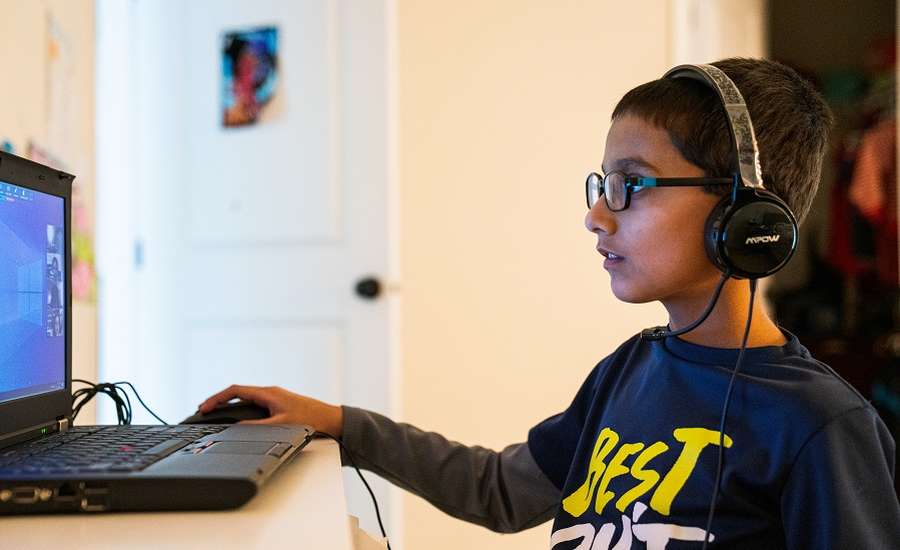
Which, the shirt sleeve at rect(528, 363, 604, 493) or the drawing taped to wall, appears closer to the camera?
the shirt sleeve at rect(528, 363, 604, 493)

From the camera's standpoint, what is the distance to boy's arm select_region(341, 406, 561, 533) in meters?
1.04

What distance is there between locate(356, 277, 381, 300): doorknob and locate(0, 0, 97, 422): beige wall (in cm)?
78

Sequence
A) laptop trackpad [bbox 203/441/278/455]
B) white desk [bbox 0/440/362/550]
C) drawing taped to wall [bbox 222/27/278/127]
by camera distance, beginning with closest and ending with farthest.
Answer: white desk [bbox 0/440/362/550] < laptop trackpad [bbox 203/441/278/455] < drawing taped to wall [bbox 222/27/278/127]

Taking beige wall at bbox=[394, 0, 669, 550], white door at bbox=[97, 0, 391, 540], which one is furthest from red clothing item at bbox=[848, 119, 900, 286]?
white door at bbox=[97, 0, 391, 540]

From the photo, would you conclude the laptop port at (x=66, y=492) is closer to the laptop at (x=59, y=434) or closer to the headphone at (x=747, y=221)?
the laptop at (x=59, y=434)

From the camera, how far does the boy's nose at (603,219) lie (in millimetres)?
913

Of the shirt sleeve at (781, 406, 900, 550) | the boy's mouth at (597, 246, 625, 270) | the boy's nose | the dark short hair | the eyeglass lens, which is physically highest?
the dark short hair

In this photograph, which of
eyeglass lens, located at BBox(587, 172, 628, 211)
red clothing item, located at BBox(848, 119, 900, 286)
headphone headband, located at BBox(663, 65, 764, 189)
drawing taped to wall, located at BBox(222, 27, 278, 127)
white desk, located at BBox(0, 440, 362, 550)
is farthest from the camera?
red clothing item, located at BBox(848, 119, 900, 286)

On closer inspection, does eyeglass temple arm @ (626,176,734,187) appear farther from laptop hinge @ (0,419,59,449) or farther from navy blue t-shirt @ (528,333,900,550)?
laptop hinge @ (0,419,59,449)

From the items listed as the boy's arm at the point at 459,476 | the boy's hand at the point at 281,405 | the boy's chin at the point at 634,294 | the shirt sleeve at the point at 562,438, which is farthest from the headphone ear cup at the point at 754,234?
the boy's hand at the point at 281,405

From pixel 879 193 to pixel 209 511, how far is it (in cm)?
334

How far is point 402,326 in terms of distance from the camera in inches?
103

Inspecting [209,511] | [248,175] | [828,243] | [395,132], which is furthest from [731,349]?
[828,243]

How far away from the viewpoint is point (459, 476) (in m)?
1.06
